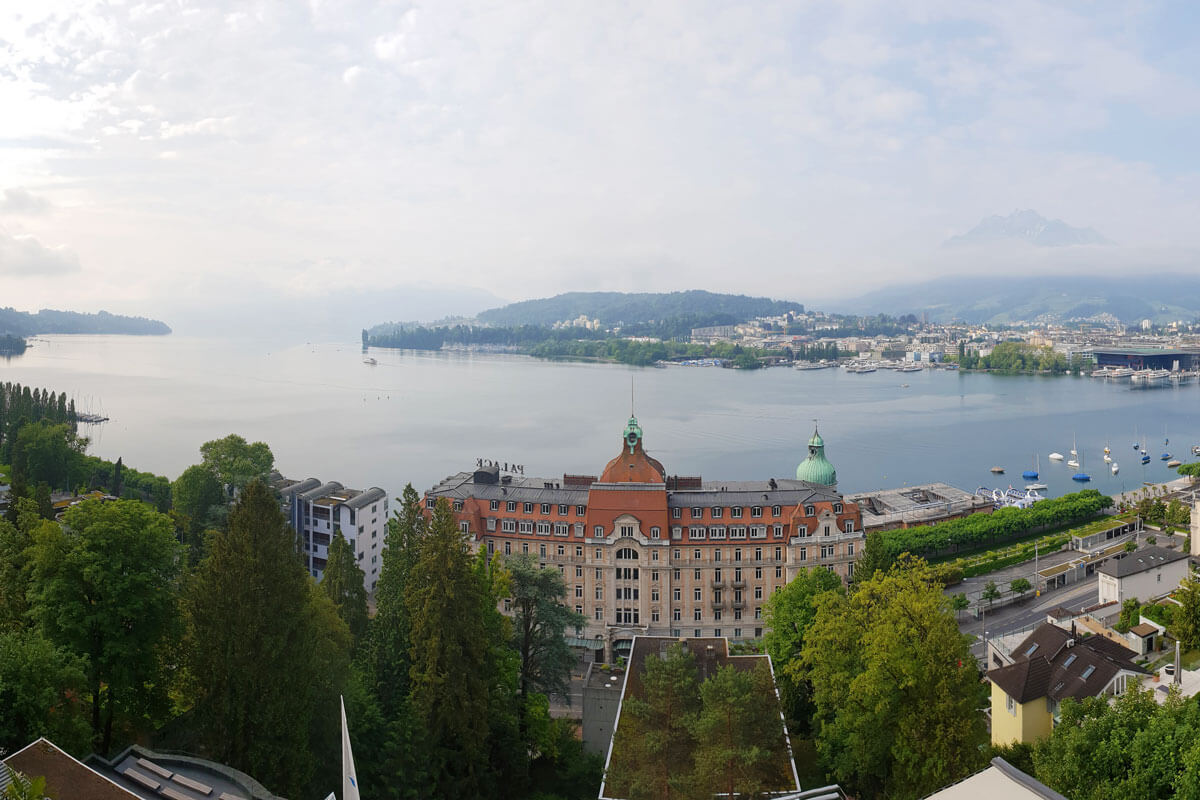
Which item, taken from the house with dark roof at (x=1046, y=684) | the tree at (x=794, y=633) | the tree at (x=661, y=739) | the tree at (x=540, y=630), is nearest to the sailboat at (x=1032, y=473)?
the tree at (x=794, y=633)

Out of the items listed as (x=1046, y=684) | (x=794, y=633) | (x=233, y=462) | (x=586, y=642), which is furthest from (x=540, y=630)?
(x=233, y=462)

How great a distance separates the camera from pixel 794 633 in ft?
52.6

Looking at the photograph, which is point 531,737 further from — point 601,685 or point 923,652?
point 923,652

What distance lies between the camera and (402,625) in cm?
1260

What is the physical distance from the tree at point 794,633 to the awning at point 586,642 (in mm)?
5082

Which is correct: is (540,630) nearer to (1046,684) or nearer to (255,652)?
(255,652)

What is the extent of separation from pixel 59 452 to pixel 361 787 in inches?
1060

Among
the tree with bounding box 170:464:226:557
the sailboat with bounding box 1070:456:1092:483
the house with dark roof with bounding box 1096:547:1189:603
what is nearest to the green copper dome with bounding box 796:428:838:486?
the house with dark roof with bounding box 1096:547:1189:603

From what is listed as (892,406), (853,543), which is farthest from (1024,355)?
(853,543)

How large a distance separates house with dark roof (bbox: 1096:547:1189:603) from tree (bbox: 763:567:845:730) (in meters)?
7.99

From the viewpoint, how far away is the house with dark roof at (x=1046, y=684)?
474 inches

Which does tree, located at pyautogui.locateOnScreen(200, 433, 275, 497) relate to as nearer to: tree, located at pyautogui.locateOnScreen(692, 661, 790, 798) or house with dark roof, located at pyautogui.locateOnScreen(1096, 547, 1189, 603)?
tree, located at pyautogui.locateOnScreen(692, 661, 790, 798)

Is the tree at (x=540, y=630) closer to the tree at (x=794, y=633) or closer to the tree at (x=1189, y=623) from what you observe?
the tree at (x=794, y=633)

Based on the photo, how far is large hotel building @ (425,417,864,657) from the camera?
69.5 ft
